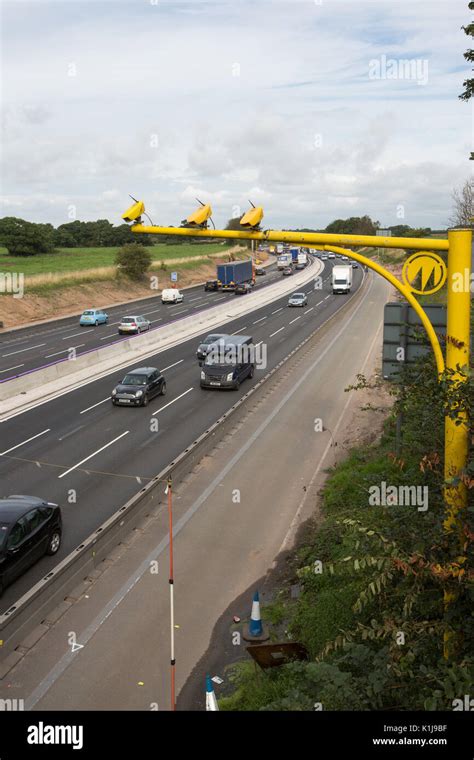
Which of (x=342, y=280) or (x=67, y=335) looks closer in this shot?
(x=67, y=335)

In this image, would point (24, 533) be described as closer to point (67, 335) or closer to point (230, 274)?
point (67, 335)

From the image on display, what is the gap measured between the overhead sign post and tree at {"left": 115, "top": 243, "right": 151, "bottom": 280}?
6971 cm

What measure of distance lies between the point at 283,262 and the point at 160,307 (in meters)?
45.6

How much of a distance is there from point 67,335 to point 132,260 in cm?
3084

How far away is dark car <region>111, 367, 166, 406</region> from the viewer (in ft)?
83.0

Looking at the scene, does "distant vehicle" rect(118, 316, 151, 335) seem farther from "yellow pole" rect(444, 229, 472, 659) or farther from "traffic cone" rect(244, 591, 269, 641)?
"yellow pole" rect(444, 229, 472, 659)

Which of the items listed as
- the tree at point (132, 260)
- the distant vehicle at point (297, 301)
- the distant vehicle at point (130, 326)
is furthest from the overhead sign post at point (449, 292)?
the tree at point (132, 260)

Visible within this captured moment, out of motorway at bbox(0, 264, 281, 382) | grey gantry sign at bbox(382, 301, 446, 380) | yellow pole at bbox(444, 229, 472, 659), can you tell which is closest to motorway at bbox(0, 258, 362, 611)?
motorway at bbox(0, 264, 281, 382)

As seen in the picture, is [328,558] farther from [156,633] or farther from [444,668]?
[444,668]

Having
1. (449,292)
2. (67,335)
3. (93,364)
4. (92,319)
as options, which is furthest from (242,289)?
(449,292)

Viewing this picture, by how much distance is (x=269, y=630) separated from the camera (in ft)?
34.6

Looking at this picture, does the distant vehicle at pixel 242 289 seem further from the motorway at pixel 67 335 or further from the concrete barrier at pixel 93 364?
the concrete barrier at pixel 93 364

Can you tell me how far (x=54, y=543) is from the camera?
13.2 metres
